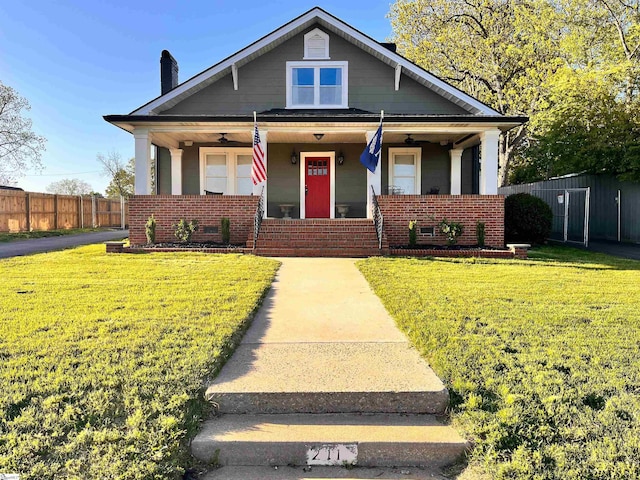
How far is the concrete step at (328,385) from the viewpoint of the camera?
3.24 meters

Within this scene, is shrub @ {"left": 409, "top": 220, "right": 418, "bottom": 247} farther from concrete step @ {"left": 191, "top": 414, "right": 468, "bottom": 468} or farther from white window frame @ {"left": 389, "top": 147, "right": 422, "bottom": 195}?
concrete step @ {"left": 191, "top": 414, "right": 468, "bottom": 468}

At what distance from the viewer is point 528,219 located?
14.5m

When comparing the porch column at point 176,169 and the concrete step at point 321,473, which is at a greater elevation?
the porch column at point 176,169

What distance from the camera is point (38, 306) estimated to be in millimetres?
5602

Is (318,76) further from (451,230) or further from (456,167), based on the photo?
(451,230)

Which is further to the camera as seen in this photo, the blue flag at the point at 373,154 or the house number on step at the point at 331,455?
the blue flag at the point at 373,154

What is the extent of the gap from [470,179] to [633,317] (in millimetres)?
11466

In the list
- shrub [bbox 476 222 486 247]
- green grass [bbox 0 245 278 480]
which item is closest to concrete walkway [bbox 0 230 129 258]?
green grass [bbox 0 245 278 480]

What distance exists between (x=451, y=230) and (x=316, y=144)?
6.07 meters

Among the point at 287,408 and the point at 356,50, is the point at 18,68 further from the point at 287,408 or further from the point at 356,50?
the point at 287,408

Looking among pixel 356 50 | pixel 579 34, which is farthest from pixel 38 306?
pixel 579 34

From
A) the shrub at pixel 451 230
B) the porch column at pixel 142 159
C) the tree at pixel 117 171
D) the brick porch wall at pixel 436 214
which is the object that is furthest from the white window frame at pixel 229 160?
the tree at pixel 117 171

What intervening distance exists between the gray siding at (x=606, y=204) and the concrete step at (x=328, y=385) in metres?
16.7

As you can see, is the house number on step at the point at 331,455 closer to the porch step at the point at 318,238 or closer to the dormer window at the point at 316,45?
the porch step at the point at 318,238
